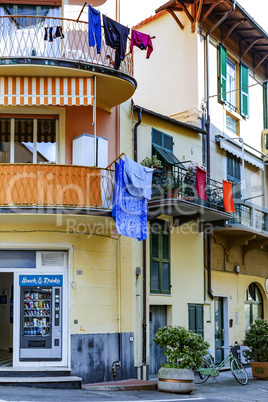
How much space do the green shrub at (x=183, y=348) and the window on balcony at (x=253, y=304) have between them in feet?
27.4

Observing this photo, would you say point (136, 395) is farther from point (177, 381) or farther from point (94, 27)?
point (94, 27)

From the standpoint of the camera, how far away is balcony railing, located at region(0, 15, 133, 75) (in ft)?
49.5

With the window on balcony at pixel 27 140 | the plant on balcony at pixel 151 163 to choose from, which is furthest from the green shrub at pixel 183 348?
the window on balcony at pixel 27 140

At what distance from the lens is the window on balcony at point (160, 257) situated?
1755 centimetres

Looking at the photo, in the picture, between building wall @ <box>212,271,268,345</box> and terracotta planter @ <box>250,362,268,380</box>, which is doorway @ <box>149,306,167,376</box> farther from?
building wall @ <box>212,271,268,345</box>

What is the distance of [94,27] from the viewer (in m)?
14.9

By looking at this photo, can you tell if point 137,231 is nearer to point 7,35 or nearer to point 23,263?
point 23,263

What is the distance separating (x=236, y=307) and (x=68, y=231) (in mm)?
8773

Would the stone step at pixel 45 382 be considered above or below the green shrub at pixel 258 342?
below

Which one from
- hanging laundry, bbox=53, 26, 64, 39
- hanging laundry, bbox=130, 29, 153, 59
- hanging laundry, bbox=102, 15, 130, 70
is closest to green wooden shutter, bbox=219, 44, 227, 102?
hanging laundry, bbox=130, 29, 153, 59

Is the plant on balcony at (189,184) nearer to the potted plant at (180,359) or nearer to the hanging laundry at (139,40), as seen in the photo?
the hanging laundry at (139,40)

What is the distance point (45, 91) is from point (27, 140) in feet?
4.92

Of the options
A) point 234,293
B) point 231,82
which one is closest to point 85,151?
point 234,293

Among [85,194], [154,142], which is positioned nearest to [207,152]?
[154,142]
